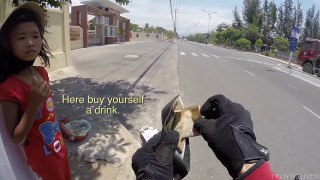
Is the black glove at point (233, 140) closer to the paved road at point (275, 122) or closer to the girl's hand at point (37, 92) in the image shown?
the girl's hand at point (37, 92)

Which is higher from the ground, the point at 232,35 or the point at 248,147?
the point at 232,35

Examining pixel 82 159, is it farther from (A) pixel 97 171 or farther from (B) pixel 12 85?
(B) pixel 12 85

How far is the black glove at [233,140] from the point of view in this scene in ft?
2.97

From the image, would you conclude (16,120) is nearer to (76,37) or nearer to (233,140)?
(233,140)

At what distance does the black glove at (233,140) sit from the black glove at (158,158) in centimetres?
10

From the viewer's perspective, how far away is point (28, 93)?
1.70m

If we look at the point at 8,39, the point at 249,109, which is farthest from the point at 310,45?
the point at 8,39

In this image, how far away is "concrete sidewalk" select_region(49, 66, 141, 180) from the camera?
4078mm

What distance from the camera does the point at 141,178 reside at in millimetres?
878

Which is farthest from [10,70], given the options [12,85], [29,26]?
[29,26]

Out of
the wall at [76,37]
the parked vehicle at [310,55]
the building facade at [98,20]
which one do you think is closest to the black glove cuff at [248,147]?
the parked vehicle at [310,55]

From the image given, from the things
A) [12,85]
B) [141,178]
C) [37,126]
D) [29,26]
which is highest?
[29,26]

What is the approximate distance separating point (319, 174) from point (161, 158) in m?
4.44

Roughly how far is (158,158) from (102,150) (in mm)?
3841
